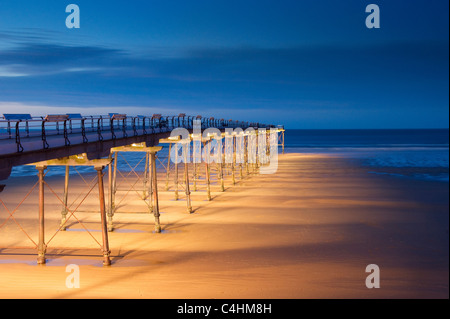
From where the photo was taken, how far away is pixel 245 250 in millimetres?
14305

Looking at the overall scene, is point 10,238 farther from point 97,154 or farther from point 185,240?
point 185,240

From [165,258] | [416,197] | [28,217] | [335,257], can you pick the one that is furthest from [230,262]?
[416,197]

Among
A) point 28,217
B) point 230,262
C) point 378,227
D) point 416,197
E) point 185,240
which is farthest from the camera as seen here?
point 416,197

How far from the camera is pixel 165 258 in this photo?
44.6ft

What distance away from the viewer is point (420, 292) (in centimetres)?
1081

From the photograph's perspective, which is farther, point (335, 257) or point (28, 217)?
point (28, 217)

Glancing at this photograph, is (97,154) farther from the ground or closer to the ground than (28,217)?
farther from the ground

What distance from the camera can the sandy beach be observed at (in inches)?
441

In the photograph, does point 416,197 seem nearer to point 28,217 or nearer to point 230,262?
point 230,262

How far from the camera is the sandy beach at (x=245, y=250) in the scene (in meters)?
11.2

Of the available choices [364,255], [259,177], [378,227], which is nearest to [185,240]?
[364,255]

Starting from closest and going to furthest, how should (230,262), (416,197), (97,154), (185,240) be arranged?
1. (230,262)
2. (97,154)
3. (185,240)
4. (416,197)
